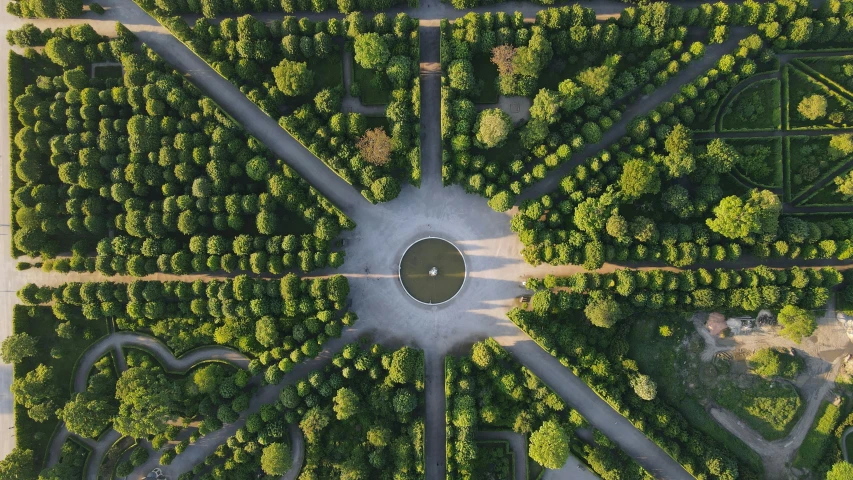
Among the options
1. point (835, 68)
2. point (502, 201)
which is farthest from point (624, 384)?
point (835, 68)

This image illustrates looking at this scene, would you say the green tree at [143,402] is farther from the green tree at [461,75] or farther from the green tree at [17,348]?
the green tree at [461,75]

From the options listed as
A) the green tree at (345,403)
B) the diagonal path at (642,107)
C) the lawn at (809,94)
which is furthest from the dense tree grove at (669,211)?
the green tree at (345,403)

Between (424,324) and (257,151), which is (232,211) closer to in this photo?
(257,151)

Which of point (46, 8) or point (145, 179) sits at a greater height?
point (46, 8)

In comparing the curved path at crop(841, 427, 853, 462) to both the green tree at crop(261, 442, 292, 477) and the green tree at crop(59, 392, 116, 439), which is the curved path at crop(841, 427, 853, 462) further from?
the green tree at crop(59, 392, 116, 439)

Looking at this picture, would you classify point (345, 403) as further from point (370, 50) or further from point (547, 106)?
point (547, 106)

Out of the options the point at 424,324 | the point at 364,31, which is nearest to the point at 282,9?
the point at 364,31
